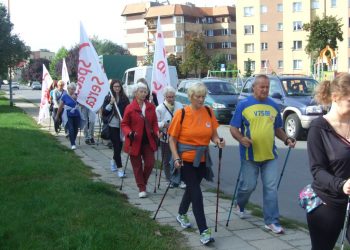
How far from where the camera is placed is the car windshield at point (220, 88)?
21266 millimetres

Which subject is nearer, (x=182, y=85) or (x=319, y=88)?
(x=319, y=88)

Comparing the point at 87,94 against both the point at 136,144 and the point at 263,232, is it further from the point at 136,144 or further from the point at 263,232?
the point at 263,232

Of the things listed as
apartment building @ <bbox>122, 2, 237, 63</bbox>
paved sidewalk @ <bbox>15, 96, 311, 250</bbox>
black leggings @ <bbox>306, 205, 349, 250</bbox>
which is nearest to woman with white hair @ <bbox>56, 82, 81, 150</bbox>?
paved sidewalk @ <bbox>15, 96, 311, 250</bbox>

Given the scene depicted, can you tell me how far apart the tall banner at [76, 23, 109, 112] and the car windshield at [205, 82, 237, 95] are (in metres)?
10.3

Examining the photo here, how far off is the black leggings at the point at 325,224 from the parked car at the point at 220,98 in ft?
51.7

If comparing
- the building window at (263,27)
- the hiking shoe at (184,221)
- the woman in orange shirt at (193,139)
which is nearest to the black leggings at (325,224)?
the woman in orange shirt at (193,139)

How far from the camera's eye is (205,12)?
117062 millimetres

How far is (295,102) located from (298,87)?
1019 mm

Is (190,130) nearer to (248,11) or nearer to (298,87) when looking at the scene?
(298,87)

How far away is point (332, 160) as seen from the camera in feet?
11.4

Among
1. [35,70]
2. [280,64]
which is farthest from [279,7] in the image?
[35,70]

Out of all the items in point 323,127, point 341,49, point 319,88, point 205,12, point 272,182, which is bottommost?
point 272,182

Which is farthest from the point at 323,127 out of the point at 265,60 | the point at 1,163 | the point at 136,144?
the point at 265,60

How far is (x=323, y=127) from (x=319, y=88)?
34 cm
